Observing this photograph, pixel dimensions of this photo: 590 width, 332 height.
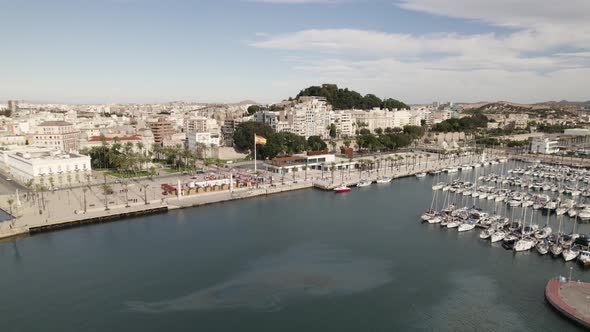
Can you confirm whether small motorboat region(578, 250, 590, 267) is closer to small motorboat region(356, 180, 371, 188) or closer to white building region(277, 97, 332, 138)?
small motorboat region(356, 180, 371, 188)

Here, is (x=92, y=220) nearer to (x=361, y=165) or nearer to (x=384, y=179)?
(x=384, y=179)

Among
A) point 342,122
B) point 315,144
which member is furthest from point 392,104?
point 315,144

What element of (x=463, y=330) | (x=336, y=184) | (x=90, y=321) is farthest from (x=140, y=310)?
(x=336, y=184)

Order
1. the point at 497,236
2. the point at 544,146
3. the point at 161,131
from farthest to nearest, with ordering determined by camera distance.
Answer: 1. the point at 161,131
2. the point at 544,146
3. the point at 497,236

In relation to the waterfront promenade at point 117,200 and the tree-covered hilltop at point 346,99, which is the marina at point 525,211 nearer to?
the waterfront promenade at point 117,200

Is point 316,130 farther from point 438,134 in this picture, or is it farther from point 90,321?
point 90,321

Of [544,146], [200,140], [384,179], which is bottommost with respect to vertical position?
[384,179]
